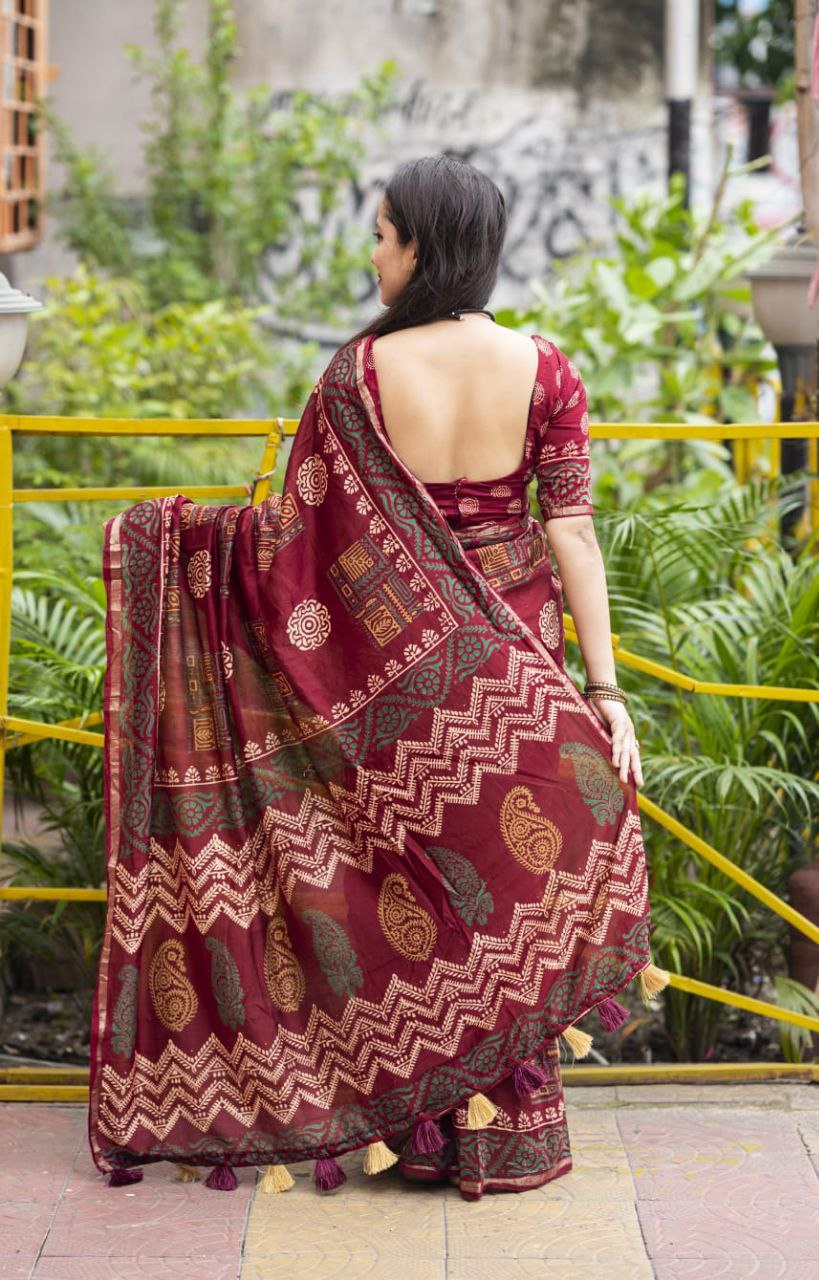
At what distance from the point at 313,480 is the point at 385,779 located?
0.56 metres

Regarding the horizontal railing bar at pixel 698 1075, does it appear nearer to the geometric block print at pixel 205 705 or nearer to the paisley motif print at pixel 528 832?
the paisley motif print at pixel 528 832

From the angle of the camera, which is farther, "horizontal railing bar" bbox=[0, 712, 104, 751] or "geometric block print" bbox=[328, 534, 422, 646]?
"horizontal railing bar" bbox=[0, 712, 104, 751]

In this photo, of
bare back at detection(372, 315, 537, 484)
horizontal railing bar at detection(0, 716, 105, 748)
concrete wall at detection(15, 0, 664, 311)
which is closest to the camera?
bare back at detection(372, 315, 537, 484)

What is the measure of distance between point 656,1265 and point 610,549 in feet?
5.15

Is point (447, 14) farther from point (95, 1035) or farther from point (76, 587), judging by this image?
point (95, 1035)

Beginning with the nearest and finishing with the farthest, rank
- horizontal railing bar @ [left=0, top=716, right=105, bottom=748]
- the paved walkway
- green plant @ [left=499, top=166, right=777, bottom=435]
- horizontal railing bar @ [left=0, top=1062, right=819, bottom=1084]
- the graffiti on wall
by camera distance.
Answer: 1. the paved walkway
2. horizontal railing bar @ [left=0, top=716, right=105, bottom=748]
3. horizontal railing bar @ [left=0, top=1062, right=819, bottom=1084]
4. green plant @ [left=499, top=166, right=777, bottom=435]
5. the graffiti on wall

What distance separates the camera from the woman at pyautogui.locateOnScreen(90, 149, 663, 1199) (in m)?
2.99

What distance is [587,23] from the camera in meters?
9.84

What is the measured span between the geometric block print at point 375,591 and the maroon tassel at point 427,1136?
35.3 inches

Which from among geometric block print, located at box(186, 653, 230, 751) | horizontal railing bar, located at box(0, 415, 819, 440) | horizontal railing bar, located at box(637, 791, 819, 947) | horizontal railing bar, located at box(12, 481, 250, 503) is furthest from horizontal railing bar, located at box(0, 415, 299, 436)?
horizontal railing bar, located at box(637, 791, 819, 947)

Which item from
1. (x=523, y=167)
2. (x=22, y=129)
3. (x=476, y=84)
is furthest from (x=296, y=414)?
(x=476, y=84)

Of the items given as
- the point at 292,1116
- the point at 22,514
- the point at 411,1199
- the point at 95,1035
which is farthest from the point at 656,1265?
the point at 22,514

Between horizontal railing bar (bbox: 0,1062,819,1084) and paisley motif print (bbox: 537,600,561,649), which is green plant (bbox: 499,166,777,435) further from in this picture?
paisley motif print (bbox: 537,600,561,649)

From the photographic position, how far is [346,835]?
3100mm
